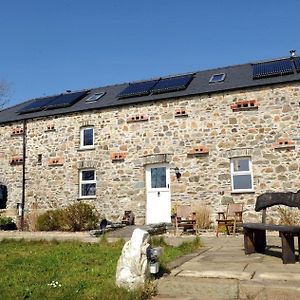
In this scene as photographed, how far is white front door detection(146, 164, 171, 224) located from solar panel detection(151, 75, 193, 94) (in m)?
3.38

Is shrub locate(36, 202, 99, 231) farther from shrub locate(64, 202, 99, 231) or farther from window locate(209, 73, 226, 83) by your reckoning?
window locate(209, 73, 226, 83)

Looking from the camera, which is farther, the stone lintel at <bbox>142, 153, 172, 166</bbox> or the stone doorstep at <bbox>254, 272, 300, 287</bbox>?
the stone lintel at <bbox>142, 153, 172, 166</bbox>

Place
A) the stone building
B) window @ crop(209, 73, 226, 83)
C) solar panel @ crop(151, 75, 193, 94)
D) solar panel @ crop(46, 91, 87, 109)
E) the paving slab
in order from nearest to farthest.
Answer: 1. the paving slab
2. the stone building
3. solar panel @ crop(151, 75, 193, 94)
4. window @ crop(209, 73, 226, 83)
5. solar panel @ crop(46, 91, 87, 109)

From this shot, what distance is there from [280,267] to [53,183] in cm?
1294

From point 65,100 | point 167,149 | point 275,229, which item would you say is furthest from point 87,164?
point 275,229

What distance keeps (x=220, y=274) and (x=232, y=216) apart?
8.00m

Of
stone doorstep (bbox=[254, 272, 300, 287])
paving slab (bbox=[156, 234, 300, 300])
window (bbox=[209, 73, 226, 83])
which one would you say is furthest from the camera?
window (bbox=[209, 73, 226, 83])

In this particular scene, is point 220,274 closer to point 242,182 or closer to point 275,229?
point 275,229

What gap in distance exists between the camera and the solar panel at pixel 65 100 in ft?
58.7

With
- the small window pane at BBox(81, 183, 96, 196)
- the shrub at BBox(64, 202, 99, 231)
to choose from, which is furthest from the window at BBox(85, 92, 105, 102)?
the shrub at BBox(64, 202, 99, 231)

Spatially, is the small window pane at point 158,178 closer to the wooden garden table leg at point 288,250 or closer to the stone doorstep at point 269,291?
the wooden garden table leg at point 288,250

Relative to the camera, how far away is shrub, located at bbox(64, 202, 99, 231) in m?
14.2

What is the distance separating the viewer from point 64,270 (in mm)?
6180

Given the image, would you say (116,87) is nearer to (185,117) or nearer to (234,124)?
(185,117)
